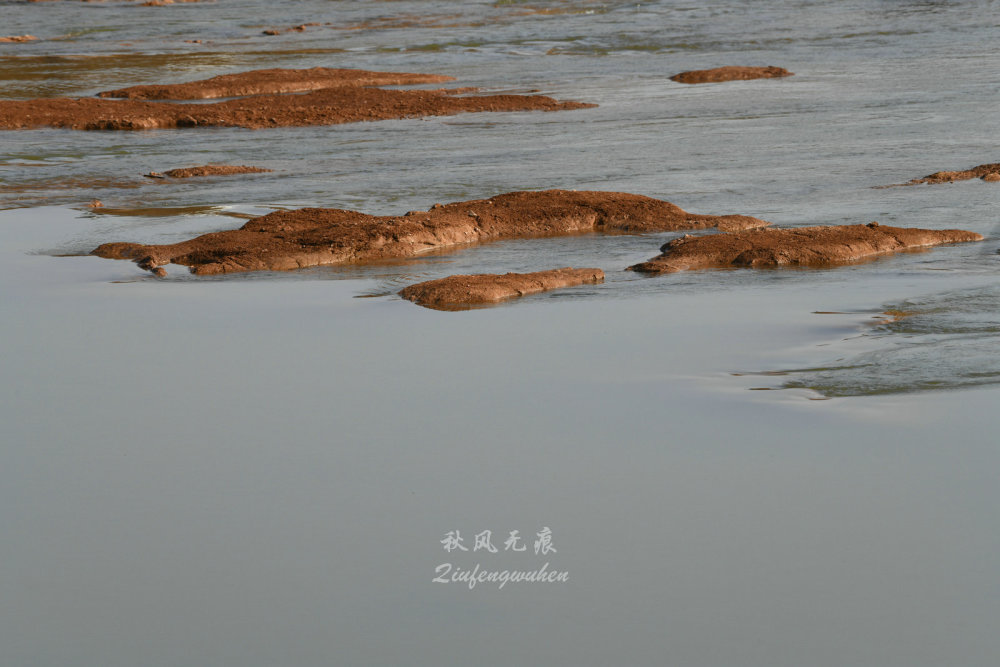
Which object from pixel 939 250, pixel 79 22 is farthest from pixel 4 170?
pixel 79 22

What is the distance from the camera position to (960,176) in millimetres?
13867

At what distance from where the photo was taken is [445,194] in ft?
46.8

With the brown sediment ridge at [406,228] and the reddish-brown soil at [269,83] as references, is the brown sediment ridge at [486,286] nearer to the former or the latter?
the brown sediment ridge at [406,228]

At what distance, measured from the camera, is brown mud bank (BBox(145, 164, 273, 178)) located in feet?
53.4

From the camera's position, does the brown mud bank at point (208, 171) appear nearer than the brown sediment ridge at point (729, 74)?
Yes

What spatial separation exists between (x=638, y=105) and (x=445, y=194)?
832 cm

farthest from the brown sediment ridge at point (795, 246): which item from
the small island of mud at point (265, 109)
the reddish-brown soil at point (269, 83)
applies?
the reddish-brown soil at point (269, 83)

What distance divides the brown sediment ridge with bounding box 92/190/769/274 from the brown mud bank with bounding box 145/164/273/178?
4009 millimetres

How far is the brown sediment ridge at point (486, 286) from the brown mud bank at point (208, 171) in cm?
700

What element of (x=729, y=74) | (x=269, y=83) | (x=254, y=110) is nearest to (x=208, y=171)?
(x=254, y=110)

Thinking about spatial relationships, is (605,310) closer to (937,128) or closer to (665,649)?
(665,649)

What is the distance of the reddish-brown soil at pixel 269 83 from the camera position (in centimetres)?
2578

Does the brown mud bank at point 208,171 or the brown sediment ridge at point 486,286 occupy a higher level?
the brown sediment ridge at point 486,286

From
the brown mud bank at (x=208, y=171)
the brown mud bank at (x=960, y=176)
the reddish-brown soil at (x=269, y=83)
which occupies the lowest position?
the brown mud bank at (x=208, y=171)
